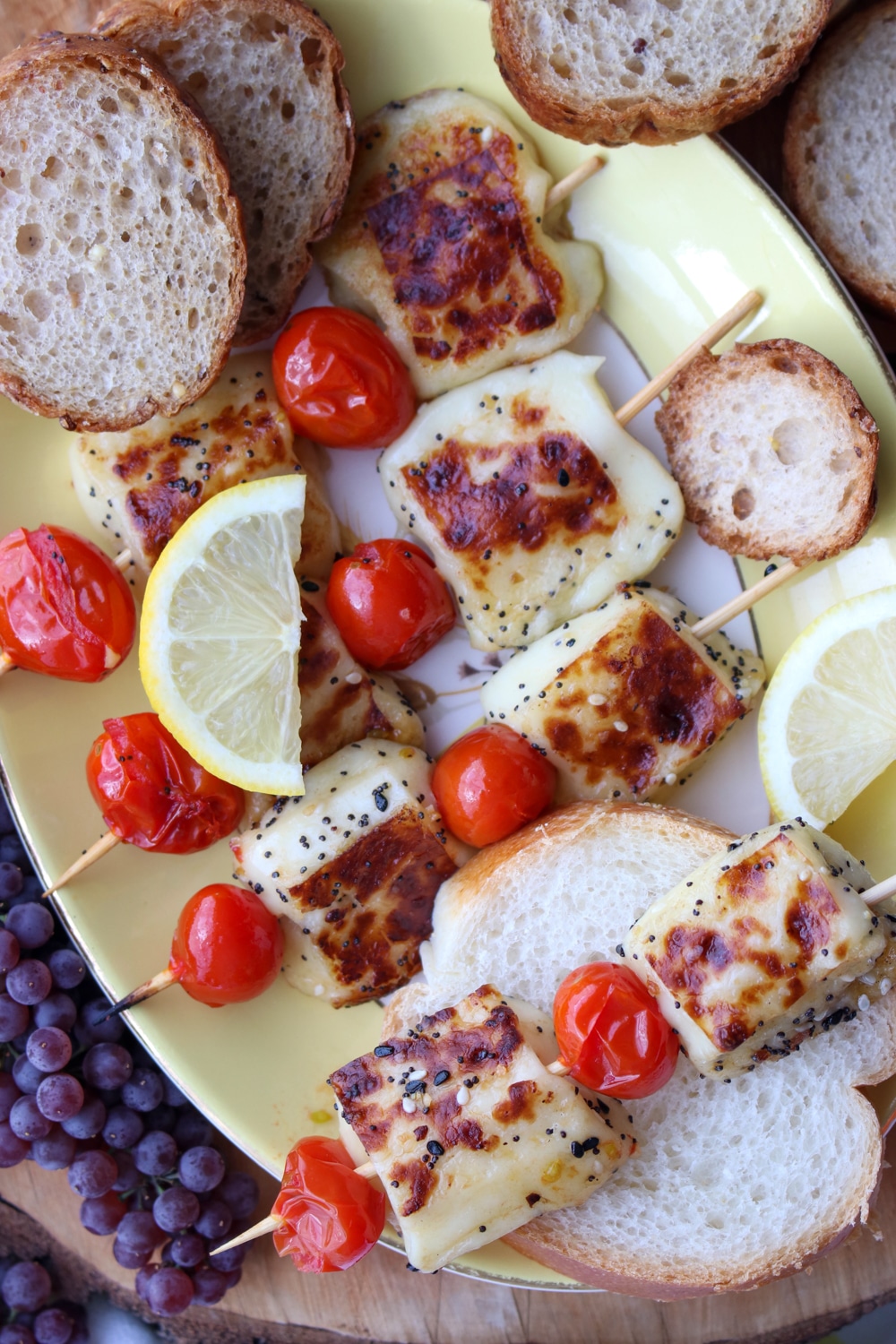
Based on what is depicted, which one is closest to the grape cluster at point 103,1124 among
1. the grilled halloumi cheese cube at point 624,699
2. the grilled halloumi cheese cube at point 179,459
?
the grilled halloumi cheese cube at point 179,459

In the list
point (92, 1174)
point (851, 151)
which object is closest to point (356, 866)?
point (92, 1174)

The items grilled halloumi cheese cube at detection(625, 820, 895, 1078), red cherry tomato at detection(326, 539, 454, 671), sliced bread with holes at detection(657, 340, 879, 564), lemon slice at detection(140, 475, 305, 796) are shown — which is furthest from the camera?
red cherry tomato at detection(326, 539, 454, 671)

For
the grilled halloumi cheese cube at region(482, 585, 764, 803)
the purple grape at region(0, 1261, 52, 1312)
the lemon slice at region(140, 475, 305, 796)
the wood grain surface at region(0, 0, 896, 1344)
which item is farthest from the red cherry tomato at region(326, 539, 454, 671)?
the purple grape at region(0, 1261, 52, 1312)

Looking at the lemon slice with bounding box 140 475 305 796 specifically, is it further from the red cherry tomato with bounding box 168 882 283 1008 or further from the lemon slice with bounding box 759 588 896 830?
the lemon slice with bounding box 759 588 896 830

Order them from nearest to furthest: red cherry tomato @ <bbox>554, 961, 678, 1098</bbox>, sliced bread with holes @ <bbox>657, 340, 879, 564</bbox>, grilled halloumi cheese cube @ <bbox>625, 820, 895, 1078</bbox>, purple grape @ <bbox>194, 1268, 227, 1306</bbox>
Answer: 1. grilled halloumi cheese cube @ <bbox>625, 820, 895, 1078</bbox>
2. red cherry tomato @ <bbox>554, 961, 678, 1098</bbox>
3. sliced bread with holes @ <bbox>657, 340, 879, 564</bbox>
4. purple grape @ <bbox>194, 1268, 227, 1306</bbox>

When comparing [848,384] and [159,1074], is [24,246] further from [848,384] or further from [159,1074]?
[159,1074]

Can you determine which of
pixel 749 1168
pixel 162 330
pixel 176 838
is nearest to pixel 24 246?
pixel 162 330
